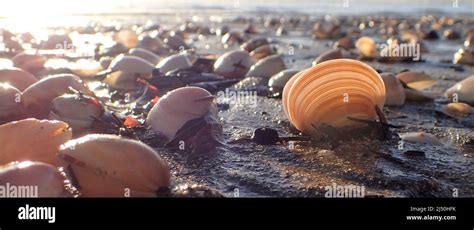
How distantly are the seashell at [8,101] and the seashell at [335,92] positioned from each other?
1523 millimetres

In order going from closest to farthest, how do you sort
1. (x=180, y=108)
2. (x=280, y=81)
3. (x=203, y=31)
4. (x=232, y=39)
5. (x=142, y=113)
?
(x=180, y=108) → (x=142, y=113) → (x=280, y=81) → (x=232, y=39) → (x=203, y=31)

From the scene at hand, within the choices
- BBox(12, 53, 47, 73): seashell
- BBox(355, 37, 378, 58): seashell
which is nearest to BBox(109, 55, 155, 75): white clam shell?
BBox(12, 53, 47, 73): seashell

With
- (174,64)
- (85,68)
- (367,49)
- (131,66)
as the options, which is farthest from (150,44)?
(367,49)

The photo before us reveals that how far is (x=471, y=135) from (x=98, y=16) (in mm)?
16287

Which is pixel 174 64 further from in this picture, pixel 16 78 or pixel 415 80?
pixel 415 80

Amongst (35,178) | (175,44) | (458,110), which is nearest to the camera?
(35,178)

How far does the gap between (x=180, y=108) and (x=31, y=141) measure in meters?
0.83

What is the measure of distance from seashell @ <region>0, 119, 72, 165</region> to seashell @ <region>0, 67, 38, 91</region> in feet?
3.86

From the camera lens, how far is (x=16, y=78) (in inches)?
128

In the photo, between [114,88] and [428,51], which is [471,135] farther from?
[428,51]
